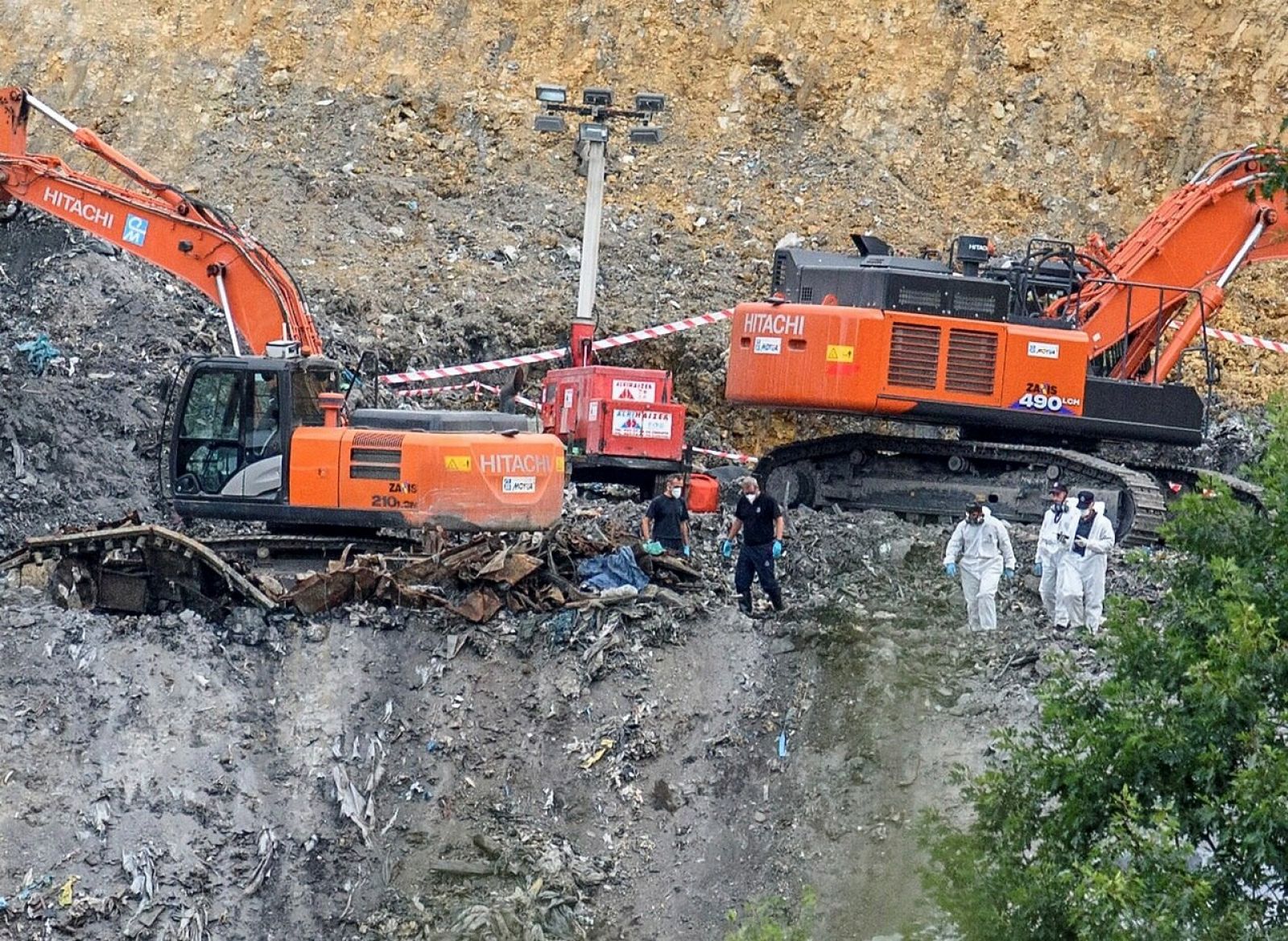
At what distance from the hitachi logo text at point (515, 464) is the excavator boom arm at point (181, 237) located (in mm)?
2151

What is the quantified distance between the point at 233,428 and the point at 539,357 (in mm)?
8147

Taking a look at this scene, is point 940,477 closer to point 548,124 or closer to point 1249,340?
point 548,124

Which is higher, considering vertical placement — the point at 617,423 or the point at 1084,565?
the point at 617,423

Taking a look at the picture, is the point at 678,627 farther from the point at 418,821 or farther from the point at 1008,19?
the point at 1008,19

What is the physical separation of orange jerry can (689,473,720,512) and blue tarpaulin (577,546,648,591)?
3634 millimetres

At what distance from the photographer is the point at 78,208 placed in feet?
59.6

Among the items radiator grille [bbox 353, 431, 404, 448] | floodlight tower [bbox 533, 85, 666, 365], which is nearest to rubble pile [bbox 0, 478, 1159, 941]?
radiator grille [bbox 353, 431, 404, 448]

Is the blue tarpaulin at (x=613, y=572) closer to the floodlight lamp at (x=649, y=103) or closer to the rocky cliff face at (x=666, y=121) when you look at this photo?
the floodlight lamp at (x=649, y=103)

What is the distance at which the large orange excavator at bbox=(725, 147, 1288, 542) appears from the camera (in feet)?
60.3

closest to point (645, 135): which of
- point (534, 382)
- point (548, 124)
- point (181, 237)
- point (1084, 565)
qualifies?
point (548, 124)

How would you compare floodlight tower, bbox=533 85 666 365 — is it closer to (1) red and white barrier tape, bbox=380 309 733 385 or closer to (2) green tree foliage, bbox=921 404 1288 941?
(1) red and white barrier tape, bbox=380 309 733 385

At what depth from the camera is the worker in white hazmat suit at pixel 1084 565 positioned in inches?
597

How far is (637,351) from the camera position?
982 inches

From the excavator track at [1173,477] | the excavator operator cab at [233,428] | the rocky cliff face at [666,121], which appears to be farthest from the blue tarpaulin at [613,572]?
the rocky cliff face at [666,121]
